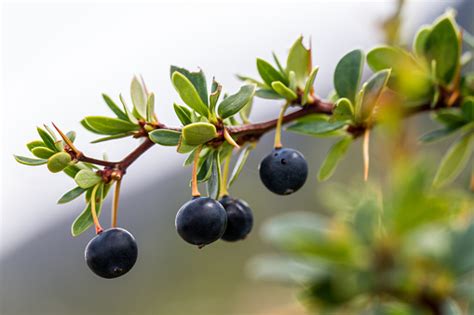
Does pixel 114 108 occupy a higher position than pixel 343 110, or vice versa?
pixel 114 108

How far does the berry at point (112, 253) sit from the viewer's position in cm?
126

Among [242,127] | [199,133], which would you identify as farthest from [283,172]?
[199,133]

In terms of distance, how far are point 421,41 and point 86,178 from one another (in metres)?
0.91

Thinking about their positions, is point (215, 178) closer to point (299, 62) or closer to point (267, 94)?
point (267, 94)

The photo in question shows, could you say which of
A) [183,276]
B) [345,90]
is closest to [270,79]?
[345,90]

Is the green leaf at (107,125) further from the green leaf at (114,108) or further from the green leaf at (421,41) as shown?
the green leaf at (421,41)

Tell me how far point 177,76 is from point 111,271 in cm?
44

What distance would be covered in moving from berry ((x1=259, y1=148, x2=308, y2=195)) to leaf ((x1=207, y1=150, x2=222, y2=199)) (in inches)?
5.6

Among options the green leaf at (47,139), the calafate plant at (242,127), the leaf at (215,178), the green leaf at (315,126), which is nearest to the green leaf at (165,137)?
the calafate plant at (242,127)

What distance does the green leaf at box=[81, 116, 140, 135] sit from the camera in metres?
1.25

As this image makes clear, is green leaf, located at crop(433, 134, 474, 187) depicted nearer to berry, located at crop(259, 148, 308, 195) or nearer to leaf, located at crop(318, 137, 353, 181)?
leaf, located at crop(318, 137, 353, 181)

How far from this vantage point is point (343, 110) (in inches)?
50.9

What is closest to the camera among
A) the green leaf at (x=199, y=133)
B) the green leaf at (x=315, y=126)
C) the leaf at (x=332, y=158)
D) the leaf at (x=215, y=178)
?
the green leaf at (x=199, y=133)

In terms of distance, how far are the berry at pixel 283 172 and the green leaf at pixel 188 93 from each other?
0.21 m
